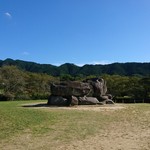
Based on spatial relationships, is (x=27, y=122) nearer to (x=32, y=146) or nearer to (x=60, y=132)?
(x=60, y=132)

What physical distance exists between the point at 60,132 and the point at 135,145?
13.0 ft

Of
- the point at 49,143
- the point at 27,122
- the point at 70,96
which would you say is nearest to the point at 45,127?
the point at 27,122

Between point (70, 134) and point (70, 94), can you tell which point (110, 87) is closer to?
point (70, 94)

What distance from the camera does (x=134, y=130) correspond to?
15086 mm

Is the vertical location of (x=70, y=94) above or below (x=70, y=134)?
above

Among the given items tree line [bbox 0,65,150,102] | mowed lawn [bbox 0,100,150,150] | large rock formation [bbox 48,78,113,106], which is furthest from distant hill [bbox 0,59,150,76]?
mowed lawn [bbox 0,100,150,150]

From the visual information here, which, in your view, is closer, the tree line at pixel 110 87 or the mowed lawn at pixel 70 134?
the mowed lawn at pixel 70 134

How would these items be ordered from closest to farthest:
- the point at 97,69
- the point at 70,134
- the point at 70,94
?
the point at 70,134, the point at 70,94, the point at 97,69

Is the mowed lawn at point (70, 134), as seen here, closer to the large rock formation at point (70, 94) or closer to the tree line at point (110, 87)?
the large rock formation at point (70, 94)

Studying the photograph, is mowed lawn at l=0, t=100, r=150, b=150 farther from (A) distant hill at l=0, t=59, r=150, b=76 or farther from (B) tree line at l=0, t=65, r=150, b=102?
(A) distant hill at l=0, t=59, r=150, b=76

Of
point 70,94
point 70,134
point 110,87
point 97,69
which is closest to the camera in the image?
point 70,134

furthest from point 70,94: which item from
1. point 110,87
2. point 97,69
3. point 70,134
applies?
point 97,69

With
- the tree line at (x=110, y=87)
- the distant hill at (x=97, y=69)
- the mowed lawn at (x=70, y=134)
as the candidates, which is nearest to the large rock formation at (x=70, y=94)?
the mowed lawn at (x=70, y=134)

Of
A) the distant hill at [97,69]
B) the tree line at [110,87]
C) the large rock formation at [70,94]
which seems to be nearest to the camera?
the large rock formation at [70,94]
